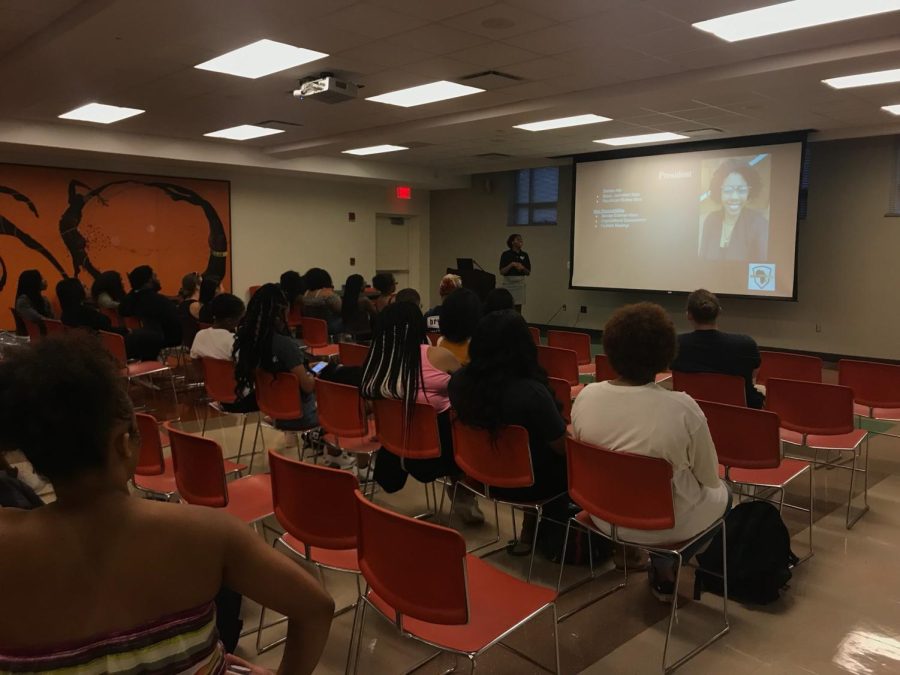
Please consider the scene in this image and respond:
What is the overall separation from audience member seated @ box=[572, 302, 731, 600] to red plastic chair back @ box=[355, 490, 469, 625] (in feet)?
3.27

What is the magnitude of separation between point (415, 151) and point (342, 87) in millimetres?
4376

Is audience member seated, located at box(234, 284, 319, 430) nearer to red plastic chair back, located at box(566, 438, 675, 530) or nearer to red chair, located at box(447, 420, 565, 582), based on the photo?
red chair, located at box(447, 420, 565, 582)

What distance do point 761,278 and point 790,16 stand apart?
4873 mm

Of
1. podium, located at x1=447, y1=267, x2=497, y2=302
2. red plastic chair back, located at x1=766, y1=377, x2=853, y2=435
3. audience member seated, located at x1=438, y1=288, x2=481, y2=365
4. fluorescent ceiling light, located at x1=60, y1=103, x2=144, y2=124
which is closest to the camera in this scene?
red plastic chair back, located at x1=766, y1=377, x2=853, y2=435

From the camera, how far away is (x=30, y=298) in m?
7.11

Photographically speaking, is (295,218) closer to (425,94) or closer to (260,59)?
(425,94)

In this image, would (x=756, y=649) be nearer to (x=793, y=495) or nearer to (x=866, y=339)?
(x=793, y=495)

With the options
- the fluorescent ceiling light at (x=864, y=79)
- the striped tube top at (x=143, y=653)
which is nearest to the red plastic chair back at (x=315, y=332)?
the fluorescent ceiling light at (x=864, y=79)

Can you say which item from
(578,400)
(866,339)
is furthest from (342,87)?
(866,339)

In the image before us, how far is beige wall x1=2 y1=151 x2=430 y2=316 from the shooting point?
11.4 meters

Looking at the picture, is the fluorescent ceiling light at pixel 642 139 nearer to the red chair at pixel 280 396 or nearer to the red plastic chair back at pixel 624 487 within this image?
the red chair at pixel 280 396

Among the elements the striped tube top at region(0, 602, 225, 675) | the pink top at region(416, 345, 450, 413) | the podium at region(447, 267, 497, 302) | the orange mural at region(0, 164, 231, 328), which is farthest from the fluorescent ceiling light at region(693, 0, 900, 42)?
the orange mural at region(0, 164, 231, 328)

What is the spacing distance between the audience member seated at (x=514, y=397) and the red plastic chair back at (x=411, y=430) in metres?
0.27

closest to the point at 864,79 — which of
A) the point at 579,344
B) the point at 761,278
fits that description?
the point at 579,344
